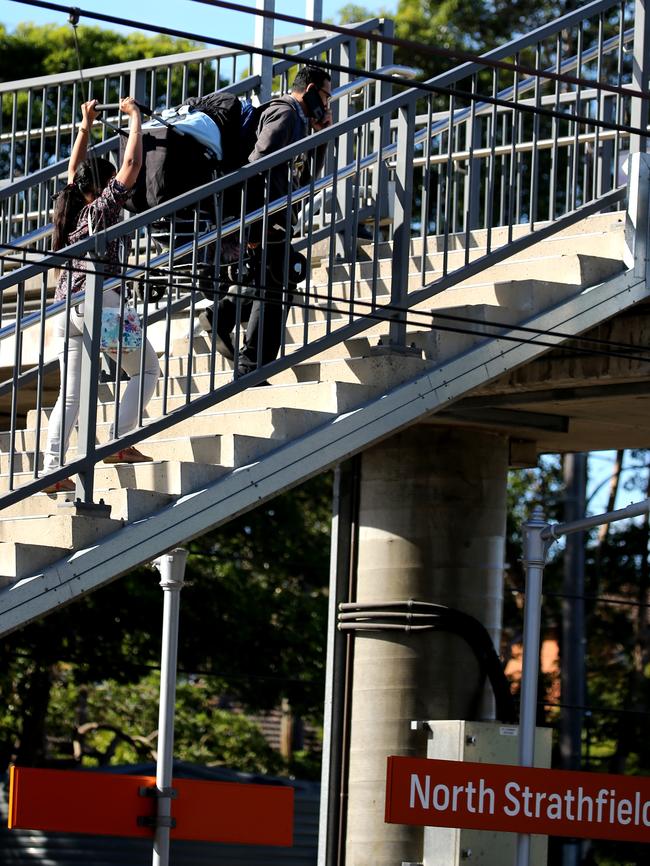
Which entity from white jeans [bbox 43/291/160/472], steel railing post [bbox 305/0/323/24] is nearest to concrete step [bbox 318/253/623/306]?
white jeans [bbox 43/291/160/472]

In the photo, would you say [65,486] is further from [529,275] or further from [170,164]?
[529,275]

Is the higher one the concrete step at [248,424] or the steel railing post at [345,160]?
the steel railing post at [345,160]

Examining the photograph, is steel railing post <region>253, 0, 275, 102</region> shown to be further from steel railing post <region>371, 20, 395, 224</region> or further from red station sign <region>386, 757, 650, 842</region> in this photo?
red station sign <region>386, 757, 650, 842</region>

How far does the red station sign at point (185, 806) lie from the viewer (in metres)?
10.8

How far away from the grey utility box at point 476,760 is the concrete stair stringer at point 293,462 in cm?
242

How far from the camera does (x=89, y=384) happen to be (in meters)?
8.93

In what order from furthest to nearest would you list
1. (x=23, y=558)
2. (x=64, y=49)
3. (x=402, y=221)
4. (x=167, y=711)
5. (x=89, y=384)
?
(x=64, y=49)
(x=167, y=711)
(x=402, y=221)
(x=89, y=384)
(x=23, y=558)

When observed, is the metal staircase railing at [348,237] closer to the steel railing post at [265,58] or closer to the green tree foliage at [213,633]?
the steel railing post at [265,58]

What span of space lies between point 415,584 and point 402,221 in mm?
4002

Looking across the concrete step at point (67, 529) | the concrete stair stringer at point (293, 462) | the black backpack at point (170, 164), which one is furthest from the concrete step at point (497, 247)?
the concrete step at point (67, 529)

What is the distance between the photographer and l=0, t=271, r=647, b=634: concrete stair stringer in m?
8.73

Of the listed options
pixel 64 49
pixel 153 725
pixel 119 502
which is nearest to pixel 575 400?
pixel 119 502

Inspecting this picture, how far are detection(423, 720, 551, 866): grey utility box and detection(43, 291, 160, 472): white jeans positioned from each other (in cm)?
337

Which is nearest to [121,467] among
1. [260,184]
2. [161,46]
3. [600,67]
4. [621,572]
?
[260,184]
